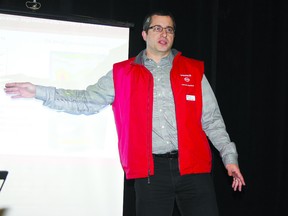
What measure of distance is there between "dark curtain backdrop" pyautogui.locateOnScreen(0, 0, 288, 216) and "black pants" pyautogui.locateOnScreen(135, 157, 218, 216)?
1.12 metres

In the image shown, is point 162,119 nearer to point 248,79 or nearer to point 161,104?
point 161,104

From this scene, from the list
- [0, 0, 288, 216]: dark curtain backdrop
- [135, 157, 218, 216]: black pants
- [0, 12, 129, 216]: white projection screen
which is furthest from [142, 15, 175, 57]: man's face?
[0, 0, 288, 216]: dark curtain backdrop

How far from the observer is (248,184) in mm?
3145

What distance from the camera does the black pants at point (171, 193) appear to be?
1.84 metres

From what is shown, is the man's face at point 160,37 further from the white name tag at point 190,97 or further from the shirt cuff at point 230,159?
the shirt cuff at point 230,159

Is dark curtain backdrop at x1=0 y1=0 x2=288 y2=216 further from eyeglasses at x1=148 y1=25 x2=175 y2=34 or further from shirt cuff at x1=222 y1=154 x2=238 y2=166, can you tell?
shirt cuff at x1=222 y1=154 x2=238 y2=166

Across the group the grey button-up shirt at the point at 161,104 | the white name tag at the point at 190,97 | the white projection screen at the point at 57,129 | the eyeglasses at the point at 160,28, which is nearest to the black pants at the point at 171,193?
the grey button-up shirt at the point at 161,104

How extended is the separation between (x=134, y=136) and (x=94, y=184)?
24.7 inches

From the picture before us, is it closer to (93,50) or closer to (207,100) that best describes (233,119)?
(207,100)

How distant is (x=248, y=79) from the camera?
3.13 m

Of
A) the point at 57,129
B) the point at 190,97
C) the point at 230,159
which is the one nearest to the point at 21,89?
the point at 57,129

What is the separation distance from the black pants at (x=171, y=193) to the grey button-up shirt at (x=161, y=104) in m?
0.12

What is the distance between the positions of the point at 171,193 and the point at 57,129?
34.3 inches

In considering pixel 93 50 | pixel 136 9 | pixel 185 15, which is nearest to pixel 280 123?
pixel 185 15
